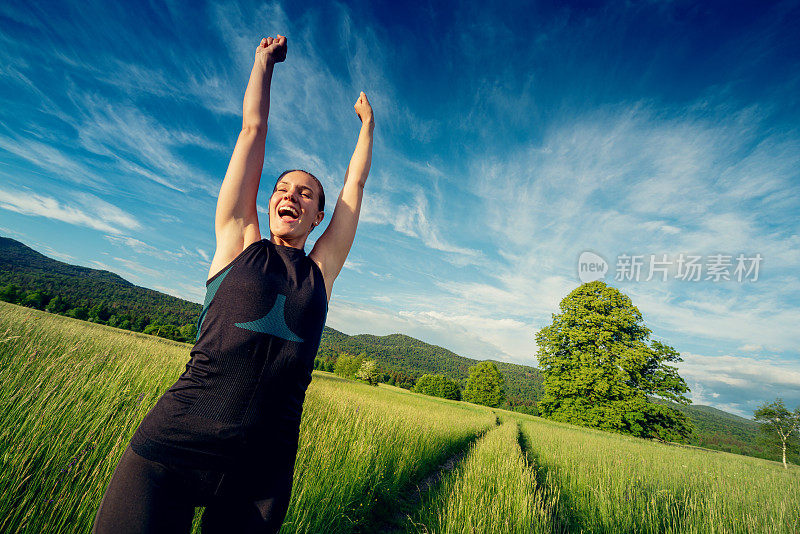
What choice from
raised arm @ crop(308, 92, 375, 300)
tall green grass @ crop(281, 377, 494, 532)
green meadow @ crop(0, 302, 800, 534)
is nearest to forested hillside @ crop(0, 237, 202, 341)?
green meadow @ crop(0, 302, 800, 534)

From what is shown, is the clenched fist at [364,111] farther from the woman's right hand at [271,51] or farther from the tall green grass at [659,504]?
the tall green grass at [659,504]

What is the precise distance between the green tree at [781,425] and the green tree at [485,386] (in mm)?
31344

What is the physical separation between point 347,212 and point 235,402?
4.33 ft


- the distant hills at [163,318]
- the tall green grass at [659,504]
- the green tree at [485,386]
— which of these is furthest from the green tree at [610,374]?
the green tree at [485,386]

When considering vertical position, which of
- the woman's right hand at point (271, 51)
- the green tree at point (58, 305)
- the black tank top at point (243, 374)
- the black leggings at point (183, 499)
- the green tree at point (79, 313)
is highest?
the woman's right hand at point (271, 51)

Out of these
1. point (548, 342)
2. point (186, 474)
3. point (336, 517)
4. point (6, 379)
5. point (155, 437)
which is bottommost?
point (336, 517)

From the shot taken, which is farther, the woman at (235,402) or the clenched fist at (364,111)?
the clenched fist at (364,111)

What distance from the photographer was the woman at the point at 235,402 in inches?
41.8

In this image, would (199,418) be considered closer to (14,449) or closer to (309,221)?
(309,221)

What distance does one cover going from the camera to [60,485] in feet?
5.82

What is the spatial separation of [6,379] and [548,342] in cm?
2678

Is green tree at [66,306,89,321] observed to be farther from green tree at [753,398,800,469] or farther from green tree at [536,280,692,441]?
green tree at [753,398,800,469]

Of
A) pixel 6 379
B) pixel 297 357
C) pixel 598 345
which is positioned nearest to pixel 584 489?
pixel 297 357

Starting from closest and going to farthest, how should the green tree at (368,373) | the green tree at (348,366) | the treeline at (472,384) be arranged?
1. the treeline at (472,384)
2. the green tree at (368,373)
3. the green tree at (348,366)
